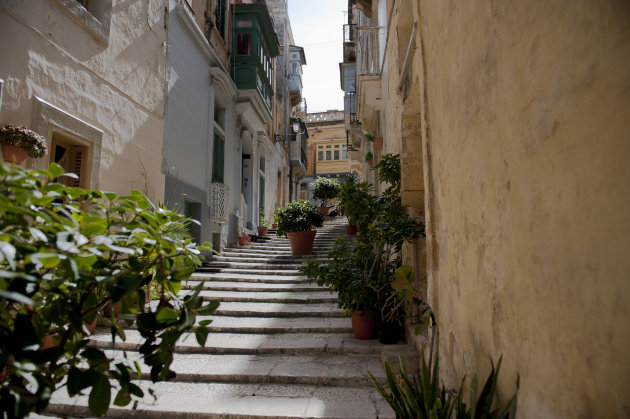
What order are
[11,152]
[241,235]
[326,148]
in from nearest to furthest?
1. [11,152]
2. [241,235]
3. [326,148]

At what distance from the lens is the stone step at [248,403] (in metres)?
3.05

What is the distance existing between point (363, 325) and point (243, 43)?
9.96 meters

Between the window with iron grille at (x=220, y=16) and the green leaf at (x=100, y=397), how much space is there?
11.0 metres

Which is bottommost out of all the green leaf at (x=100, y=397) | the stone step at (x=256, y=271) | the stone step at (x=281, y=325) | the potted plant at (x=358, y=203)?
the stone step at (x=281, y=325)

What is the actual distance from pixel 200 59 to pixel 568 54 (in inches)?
365

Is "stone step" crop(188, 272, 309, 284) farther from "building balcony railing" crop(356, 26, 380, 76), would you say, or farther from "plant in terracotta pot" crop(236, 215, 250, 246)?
"building balcony railing" crop(356, 26, 380, 76)

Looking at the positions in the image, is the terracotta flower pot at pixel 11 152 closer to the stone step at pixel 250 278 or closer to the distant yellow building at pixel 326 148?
the stone step at pixel 250 278

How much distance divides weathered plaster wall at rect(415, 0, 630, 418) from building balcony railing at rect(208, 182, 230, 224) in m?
8.00

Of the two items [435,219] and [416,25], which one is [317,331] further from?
[416,25]

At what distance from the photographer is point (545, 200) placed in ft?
4.66

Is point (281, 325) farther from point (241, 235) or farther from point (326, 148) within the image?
point (326, 148)

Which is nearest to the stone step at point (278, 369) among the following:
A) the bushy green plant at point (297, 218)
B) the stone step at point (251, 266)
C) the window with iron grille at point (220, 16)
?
the stone step at point (251, 266)

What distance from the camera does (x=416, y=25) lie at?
148 inches

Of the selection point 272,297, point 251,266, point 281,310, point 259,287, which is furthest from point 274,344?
point 251,266
